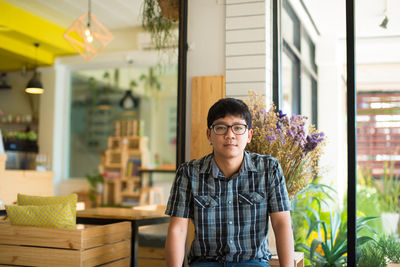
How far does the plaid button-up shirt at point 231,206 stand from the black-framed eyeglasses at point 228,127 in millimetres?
154

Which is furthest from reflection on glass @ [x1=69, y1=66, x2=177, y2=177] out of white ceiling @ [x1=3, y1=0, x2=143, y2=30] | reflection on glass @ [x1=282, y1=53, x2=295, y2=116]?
reflection on glass @ [x1=282, y1=53, x2=295, y2=116]

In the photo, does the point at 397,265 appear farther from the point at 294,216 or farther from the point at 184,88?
the point at 184,88

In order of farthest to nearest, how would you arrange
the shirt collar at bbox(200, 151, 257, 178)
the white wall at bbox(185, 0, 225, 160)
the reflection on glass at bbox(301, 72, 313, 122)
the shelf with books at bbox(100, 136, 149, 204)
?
the shelf with books at bbox(100, 136, 149, 204) → the reflection on glass at bbox(301, 72, 313, 122) → the white wall at bbox(185, 0, 225, 160) → the shirt collar at bbox(200, 151, 257, 178)

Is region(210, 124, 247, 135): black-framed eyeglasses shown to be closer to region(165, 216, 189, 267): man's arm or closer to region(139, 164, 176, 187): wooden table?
region(165, 216, 189, 267): man's arm

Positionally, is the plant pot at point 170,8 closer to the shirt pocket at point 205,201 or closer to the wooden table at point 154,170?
the shirt pocket at point 205,201

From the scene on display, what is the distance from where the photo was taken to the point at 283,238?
195 centimetres

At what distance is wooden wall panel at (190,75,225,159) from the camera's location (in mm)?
3201

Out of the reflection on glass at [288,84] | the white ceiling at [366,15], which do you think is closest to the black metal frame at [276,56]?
the white ceiling at [366,15]

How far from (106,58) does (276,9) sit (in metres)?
5.27

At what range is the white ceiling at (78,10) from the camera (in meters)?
6.58

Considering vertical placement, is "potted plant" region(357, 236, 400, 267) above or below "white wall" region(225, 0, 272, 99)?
below

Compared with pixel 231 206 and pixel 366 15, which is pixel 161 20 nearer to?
pixel 366 15

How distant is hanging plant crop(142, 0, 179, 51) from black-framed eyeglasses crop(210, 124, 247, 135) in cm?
174

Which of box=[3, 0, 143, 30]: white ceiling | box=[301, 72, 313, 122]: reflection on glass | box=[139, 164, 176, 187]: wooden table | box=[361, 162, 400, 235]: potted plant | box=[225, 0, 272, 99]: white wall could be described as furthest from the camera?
box=[139, 164, 176, 187]: wooden table
